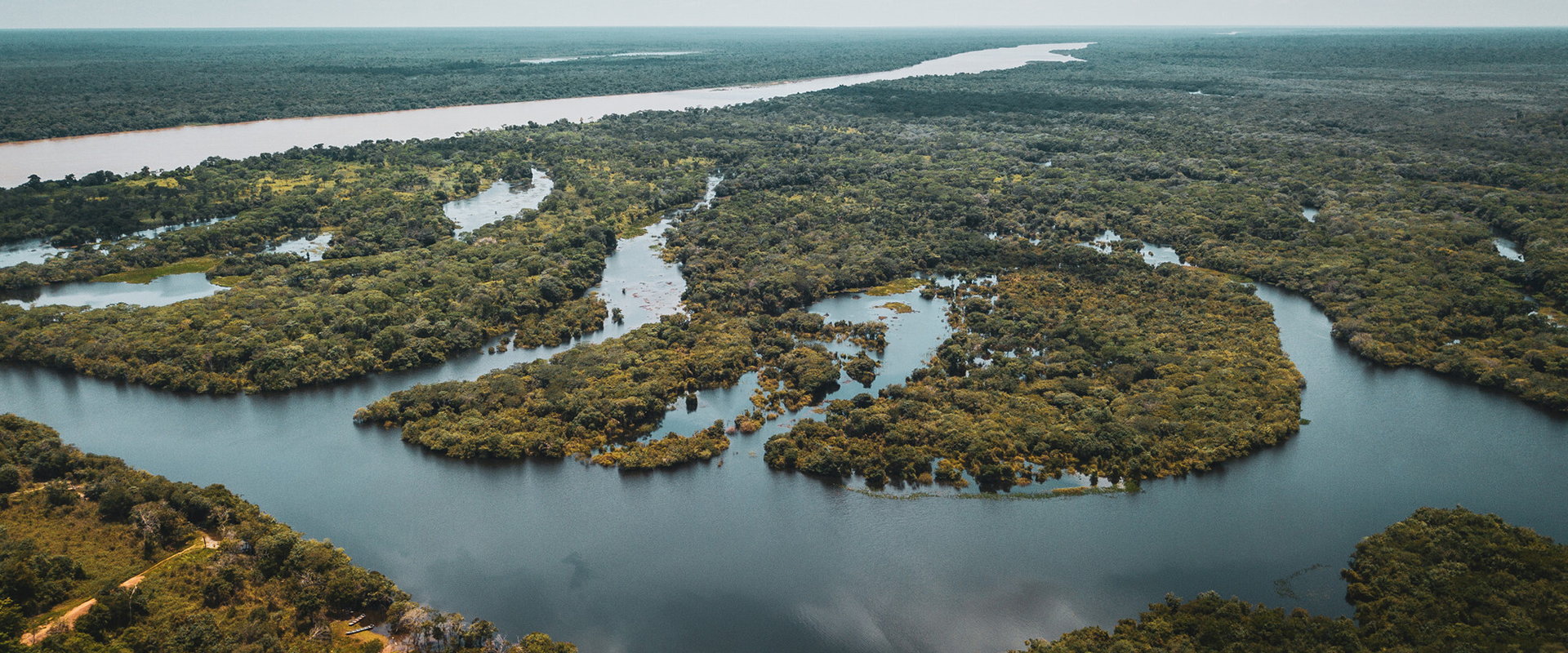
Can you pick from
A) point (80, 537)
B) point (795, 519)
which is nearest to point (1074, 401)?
point (795, 519)

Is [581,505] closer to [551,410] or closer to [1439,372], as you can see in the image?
[551,410]

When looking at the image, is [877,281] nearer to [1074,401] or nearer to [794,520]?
[1074,401]

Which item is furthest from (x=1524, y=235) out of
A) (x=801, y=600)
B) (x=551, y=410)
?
(x=551, y=410)

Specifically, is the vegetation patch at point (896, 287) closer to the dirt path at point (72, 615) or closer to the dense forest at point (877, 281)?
the dense forest at point (877, 281)

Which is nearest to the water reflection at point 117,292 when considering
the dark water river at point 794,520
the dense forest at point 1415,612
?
the dark water river at point 794,520

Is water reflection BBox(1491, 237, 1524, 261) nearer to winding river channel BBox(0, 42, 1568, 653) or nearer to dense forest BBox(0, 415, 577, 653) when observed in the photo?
winding river channel BBox(0, 42, 1568, 653)
